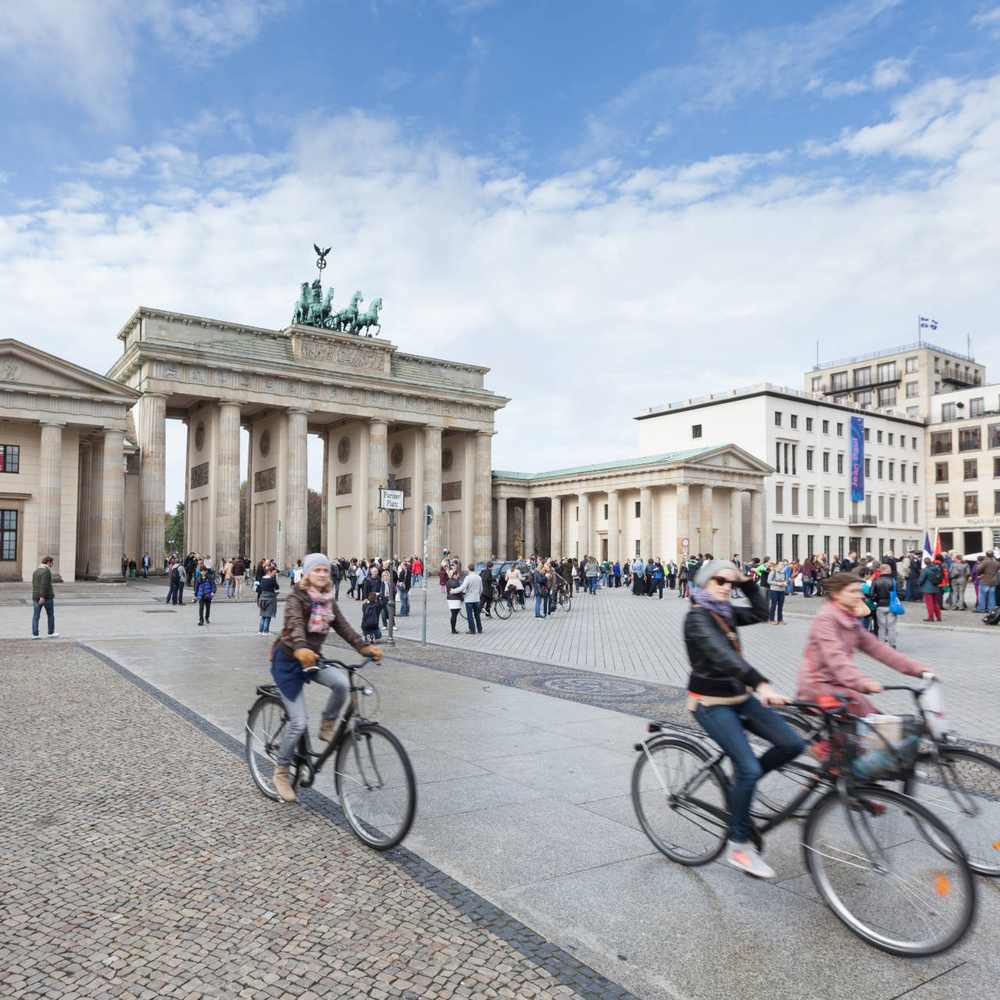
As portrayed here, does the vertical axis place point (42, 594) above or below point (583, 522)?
below

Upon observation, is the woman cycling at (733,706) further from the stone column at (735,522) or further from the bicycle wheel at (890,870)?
the stone column at (735,522)

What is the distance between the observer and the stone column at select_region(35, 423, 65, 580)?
124 feet

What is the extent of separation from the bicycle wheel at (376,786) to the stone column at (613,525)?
192 feet

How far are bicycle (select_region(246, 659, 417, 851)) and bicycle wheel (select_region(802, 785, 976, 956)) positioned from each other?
2.23 m

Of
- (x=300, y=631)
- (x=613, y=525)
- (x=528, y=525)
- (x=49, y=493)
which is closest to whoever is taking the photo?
(x=300, y=631)

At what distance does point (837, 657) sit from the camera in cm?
448

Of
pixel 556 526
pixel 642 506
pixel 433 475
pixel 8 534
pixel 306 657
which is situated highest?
pixel 433 475

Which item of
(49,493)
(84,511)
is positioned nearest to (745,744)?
(49,493)

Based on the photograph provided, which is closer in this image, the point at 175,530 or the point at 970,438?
the point at 970,438

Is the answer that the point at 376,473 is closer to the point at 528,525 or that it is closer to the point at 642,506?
the point at 528,525

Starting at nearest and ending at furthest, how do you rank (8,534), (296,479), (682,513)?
(8,534), (296,479), (682,513)

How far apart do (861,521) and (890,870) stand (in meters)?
77.9

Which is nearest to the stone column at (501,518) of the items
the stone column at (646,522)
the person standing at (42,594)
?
the stone column at (646,522)

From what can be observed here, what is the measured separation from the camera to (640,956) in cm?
363
